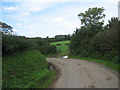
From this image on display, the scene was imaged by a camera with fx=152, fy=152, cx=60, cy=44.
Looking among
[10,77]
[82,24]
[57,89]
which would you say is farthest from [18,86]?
[82,24]

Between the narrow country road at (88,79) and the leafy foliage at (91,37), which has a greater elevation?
the leafy foliage at (91,37)

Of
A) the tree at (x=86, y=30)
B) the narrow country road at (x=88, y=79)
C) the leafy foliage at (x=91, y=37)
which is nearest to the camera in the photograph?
the narrow country road at (x=88, y=79)

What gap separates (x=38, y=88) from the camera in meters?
9.80

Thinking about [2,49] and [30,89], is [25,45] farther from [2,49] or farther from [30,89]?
[30,89]

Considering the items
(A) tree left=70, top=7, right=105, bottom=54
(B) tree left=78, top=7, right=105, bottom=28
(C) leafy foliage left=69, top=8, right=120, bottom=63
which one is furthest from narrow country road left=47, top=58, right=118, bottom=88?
(B) tree left=78, top=7, right=105, bottom=28

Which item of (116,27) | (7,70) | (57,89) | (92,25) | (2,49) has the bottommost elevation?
(57,89)

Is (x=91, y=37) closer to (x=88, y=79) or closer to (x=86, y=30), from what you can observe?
(x=86, y=30)

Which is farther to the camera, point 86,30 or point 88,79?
point 86,30

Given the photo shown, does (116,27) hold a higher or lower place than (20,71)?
higher

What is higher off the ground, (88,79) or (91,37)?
(91,37)

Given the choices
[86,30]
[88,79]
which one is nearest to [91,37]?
[86,30]

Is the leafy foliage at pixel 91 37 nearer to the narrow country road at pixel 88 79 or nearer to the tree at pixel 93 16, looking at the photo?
the tree at pixel 93 16

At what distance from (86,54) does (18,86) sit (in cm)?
2160

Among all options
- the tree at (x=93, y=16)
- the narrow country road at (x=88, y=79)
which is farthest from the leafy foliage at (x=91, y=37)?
the narrow country road at (x=88, y=79)
